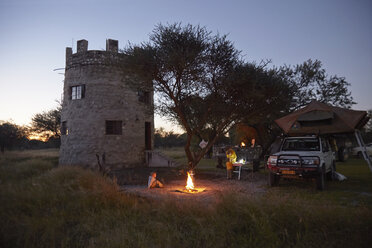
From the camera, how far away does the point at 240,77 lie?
10766mm

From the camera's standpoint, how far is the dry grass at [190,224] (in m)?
3.96

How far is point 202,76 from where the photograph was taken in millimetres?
11281

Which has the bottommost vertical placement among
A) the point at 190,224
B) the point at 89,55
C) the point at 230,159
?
the point at 190,224

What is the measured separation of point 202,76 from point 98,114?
895 cm

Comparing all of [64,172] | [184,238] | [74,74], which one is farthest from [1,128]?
[184,238]

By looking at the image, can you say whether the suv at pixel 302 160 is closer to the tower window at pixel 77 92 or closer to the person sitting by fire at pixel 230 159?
the person sitting by fire at pixel 230 159

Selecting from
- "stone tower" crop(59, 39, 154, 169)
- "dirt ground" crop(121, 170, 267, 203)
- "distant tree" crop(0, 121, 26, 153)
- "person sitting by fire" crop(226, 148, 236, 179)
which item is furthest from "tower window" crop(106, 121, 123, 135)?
"distant tree" crop(0, 121, 26, 153)

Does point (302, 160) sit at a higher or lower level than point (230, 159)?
higher

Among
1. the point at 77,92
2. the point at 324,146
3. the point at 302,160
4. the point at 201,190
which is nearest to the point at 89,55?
the point at 77,92

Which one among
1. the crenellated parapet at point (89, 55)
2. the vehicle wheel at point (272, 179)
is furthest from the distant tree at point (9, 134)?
the vehicle wheel at point (272, 179)

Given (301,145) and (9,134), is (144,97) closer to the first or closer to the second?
(301,145)

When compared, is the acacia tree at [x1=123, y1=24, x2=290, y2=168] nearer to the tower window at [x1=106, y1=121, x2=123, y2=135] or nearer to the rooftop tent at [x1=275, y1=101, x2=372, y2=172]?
the rooftop tent at [x1=275, y1=101, x2=372, y2=172]

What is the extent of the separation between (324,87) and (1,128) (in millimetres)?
45049

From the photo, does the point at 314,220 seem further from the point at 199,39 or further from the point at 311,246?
the point at 199,39
